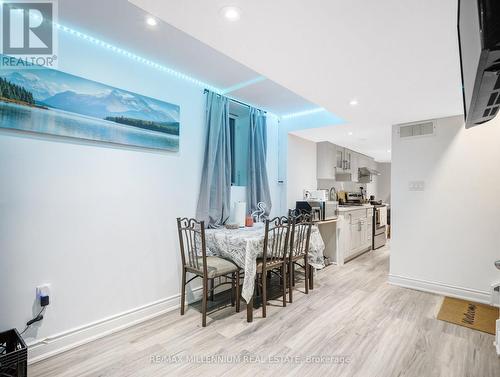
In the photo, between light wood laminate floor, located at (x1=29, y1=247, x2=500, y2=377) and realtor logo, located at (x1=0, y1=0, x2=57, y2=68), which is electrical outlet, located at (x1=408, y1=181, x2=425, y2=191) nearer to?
light wood laminate floor, located at (x1=29, y1=247, x2=500, y2=377)

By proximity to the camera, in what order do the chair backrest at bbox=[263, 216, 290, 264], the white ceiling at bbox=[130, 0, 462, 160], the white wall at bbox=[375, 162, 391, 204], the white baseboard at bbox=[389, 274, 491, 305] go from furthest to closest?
the white wall at bbox=[375, 162, 391, 204]
the white baseboard at bbox=[389, 274, 491, 305]
the chair backrest at bbox=[263, 216, 290, 264]
the white ceiling at bbox=[130, 0, 462, 160]

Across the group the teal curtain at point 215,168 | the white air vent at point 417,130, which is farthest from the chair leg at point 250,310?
the white air vent at point 417,130

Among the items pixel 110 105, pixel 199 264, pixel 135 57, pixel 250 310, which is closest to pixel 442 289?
pixel 250 310

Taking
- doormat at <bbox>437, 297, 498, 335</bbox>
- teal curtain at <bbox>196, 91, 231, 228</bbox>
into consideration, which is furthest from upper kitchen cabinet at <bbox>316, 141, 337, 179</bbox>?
doormat at <bbox>437, 297, 498, 335</bbox>

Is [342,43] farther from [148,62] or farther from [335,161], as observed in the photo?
[335,161]

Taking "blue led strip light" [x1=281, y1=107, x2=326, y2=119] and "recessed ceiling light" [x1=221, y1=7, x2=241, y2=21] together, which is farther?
"blue led strip light" [x1=281, y1=107, x2=326, y2=119]

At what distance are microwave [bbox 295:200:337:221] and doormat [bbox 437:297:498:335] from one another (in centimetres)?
179

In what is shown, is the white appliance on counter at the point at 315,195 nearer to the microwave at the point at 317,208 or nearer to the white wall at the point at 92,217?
the microwave at the point at 317,208

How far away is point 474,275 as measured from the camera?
2.92 metres

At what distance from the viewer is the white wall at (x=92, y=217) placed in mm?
1831

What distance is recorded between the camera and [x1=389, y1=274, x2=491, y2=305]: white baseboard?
9.40 feet

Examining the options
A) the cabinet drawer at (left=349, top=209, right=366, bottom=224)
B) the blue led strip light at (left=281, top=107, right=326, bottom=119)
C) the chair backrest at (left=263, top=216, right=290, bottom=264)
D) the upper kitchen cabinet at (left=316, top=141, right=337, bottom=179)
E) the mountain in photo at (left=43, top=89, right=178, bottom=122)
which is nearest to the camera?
the mountain in photo at (left=43, top=89, right=178, bottom=122)

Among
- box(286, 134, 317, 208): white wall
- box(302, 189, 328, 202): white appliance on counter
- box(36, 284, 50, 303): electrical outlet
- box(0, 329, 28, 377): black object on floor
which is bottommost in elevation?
box(0, 329, 28, 377): black object on floor

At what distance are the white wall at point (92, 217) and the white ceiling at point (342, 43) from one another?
1.15m
